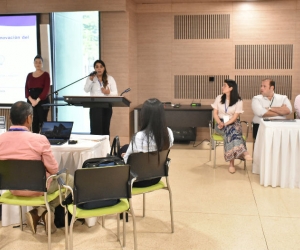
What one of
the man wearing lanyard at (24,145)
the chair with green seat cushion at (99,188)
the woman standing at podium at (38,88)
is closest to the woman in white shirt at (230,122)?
the woman standing at podium at (38,88)

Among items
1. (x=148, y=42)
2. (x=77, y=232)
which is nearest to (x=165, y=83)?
(x=148, y=42)

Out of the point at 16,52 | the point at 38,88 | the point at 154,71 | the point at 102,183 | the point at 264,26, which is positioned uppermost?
the point at 264,26

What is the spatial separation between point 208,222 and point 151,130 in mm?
1177

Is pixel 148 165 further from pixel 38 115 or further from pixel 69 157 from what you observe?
pixel 38 115

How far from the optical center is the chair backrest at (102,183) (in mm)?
3234

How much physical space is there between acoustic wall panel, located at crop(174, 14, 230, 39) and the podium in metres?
3.84

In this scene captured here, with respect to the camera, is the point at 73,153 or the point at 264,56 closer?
the point at 73,153

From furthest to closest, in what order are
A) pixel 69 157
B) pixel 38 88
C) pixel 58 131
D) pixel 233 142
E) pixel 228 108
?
1. pixel 38 88
2. pixel 228 108
3. pixel 233 142
4. pixel 58 131
5. pixel 69 157

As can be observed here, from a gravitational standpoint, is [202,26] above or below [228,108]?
above

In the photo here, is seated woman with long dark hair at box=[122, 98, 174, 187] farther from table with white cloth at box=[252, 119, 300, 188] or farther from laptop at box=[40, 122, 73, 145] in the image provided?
table with white cloth at box=[252, 119, 300, 188]

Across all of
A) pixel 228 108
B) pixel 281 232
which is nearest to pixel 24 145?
pixel 281 232

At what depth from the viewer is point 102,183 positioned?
3.30 meters

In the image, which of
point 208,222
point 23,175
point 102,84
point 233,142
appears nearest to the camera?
point 23,175

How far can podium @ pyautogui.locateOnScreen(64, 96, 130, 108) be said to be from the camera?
500 cm
